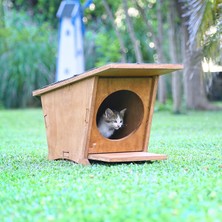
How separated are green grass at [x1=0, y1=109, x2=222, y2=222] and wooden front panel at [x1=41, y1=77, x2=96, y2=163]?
145mm

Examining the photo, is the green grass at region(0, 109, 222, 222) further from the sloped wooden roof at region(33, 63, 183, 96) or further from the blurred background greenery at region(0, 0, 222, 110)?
the blurred background greenery at region(0, 0, 222, 110)

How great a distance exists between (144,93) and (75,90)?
0.59 m

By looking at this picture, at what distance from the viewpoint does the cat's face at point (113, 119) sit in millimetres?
5234

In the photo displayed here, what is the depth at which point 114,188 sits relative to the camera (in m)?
3.54

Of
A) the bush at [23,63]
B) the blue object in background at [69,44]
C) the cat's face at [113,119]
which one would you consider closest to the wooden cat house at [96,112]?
the cat's face at [113,119]

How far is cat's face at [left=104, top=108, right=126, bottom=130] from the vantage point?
5.23m

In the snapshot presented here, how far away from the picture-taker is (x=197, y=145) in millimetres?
6062

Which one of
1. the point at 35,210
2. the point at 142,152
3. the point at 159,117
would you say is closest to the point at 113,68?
the point at 142,152

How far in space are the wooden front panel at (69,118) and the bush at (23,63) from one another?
421 inches

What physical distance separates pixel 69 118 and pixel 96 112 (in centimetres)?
28

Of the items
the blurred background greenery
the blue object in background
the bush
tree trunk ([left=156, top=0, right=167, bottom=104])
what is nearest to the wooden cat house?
tree trunk ([left=156, top=0, right=167, bottom=104])

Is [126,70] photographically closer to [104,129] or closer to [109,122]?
[109,122]

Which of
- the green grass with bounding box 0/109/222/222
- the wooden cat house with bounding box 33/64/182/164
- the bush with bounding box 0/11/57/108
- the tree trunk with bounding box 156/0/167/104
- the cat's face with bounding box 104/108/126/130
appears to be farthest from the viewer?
the bush with bounding box 0/11/57/108

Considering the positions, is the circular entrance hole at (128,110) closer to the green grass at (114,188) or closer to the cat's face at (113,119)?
the cat's face at (113,119)
